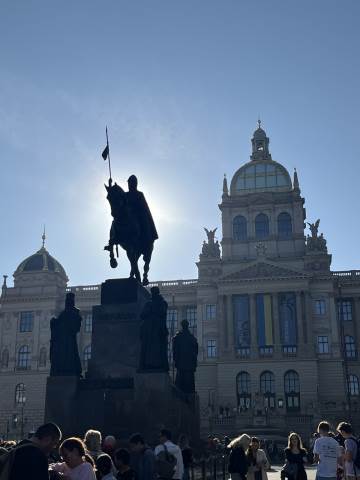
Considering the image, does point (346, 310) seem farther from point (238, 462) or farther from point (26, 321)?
point (238, 462)

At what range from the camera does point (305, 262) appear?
76500 mm

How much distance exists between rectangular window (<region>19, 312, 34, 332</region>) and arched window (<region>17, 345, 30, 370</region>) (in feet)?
7.55

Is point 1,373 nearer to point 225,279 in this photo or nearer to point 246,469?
point 225,279

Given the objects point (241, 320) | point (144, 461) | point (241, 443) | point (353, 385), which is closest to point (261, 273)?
point (241, 320)

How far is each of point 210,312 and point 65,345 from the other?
5983 cm

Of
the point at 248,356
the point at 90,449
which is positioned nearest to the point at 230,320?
the point at 248,356

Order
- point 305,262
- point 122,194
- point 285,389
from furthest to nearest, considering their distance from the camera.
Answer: point 305,262 < point 285,389 < point 122,194

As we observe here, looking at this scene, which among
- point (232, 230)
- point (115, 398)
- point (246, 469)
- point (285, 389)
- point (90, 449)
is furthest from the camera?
point (232, 230)

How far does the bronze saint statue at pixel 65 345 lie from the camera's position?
17.2m

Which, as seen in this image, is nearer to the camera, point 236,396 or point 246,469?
point 246,469

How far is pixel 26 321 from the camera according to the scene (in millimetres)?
81812

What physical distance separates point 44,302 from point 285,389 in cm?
3212

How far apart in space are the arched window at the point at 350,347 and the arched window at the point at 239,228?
58.4ft

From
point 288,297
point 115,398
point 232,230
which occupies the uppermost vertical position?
point 232,230
